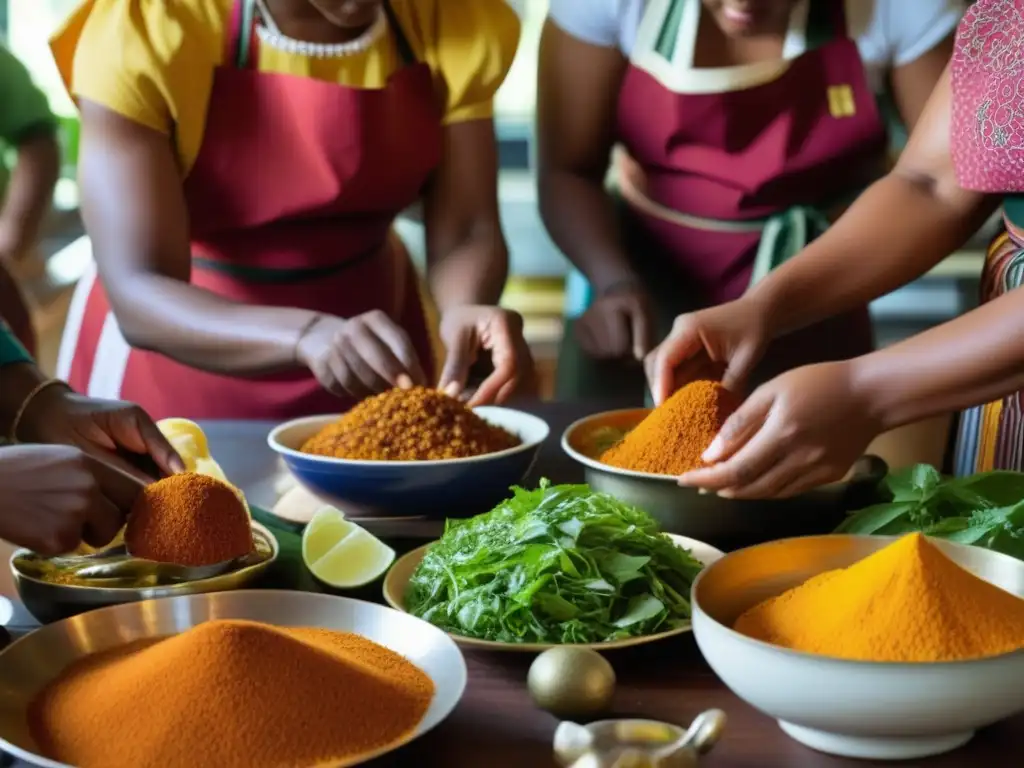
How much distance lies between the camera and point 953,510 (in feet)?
3.73

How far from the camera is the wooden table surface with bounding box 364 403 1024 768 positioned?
812 mm

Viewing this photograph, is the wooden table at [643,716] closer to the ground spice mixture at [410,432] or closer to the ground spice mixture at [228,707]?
the ground spice mixture at [228,707]

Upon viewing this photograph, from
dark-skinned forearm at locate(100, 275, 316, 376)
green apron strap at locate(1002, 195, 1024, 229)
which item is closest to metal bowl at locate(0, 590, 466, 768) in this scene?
dark-skinned forearm at locate(100, 275, 316, 376)

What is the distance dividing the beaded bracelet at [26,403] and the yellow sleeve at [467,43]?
3.01 feet

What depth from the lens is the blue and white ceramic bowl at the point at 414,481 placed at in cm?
131

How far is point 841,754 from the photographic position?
0.81 metres

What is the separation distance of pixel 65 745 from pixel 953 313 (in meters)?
3.10

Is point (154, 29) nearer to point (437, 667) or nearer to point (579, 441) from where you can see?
point (579, 441)

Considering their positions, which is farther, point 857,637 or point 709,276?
point 709,276

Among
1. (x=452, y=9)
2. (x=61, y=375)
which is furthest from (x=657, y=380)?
(x=61, y=375)

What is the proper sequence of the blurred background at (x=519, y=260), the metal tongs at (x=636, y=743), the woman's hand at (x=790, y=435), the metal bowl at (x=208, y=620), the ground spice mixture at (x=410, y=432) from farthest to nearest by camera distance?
the blurred background at (x=519, y=260), the ground spice mixture at (x=410, y=432), the woman's hand at (x=790, y=435), the metal bowl at (x=208, y=620), the metal tongs at (x=636, y=743)

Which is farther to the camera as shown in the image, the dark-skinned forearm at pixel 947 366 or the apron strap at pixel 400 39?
the apron strap at pixel 400 39

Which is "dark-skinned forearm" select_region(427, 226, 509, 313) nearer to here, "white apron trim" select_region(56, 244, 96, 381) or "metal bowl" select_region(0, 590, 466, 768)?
"white apron trim" select_region(56, 244, 96, 381)

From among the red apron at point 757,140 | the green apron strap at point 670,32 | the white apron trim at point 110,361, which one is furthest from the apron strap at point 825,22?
the white apron trim at point 110,361
